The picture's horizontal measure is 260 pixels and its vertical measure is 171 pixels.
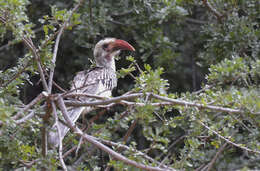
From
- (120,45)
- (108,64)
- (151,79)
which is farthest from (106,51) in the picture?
(151,79)

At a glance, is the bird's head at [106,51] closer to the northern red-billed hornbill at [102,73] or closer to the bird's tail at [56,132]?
the northern red-billed hornbill at [102,73]

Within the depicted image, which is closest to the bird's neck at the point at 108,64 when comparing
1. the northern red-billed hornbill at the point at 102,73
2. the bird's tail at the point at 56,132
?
the northern red-billed hornbill at the point at 102,73

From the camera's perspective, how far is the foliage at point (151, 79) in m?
2.27

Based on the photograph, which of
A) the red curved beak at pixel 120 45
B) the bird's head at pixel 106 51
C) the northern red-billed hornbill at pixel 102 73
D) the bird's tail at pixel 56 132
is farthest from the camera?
the bird's head at pixel 106 51

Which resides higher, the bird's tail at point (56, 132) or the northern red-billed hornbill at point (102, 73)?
the northern red-billed hornbill at point (102, 73)

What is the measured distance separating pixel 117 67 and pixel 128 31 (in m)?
0.39

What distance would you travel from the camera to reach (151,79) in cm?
230

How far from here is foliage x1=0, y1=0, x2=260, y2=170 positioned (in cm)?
227

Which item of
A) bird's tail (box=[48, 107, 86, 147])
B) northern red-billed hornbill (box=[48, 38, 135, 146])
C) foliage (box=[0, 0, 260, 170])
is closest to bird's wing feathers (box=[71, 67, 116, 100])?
northern red-billed hornbill (box=[48, 38, 135, 146])

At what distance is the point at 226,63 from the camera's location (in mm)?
2240

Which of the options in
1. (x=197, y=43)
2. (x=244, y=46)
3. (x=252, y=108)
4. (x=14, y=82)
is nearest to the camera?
(x=252, y=108)

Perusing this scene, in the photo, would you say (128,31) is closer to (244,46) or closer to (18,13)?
(244,46)

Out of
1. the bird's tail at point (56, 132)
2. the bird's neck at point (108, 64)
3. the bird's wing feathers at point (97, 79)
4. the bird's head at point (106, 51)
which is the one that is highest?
the bird's head at point (106, 51)

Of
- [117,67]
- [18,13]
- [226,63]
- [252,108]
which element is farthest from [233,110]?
[117,67]
